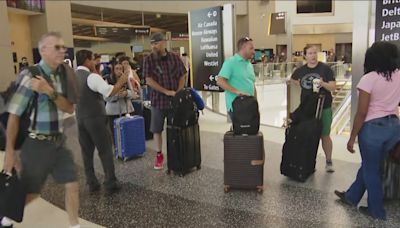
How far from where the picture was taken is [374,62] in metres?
2.89

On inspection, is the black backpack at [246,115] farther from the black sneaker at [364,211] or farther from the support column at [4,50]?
the support column at [4,50]

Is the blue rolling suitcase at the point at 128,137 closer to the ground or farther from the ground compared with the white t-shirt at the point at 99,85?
closer to the ground

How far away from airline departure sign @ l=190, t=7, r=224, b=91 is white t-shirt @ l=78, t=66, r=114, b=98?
3.73 meters

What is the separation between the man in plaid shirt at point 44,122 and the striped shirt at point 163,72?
5.94ft

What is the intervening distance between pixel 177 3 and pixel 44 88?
1787 cm

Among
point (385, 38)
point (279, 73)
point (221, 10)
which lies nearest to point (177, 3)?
point (279, 73)

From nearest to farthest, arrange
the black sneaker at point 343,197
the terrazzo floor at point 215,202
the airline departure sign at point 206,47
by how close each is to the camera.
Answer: the terrazzo floor at point 215,202, the black sneaker at point 343,197, the airline departure sign at point 206,47

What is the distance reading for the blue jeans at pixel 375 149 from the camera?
289cm

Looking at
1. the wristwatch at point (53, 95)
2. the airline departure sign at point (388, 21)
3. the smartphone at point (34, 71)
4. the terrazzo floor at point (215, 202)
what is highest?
the airline departure sign at point (388, 21)

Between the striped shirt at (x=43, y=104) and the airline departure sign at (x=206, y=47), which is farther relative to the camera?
the airline departure sign at (x=206, y=47)

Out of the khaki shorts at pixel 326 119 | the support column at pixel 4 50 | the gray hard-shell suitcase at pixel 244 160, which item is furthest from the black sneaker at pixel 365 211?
the support column at pixel 4 50

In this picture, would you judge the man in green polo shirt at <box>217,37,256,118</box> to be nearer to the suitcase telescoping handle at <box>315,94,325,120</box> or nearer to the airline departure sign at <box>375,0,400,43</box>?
the suitcase telescoping handle at <box>315,94,325,120</box>

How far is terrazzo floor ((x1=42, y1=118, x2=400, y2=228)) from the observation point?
300cm

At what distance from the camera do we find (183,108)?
4094mm
